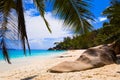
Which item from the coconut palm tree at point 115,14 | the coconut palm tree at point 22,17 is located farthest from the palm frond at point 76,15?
the coconut palm tree at point 115,14

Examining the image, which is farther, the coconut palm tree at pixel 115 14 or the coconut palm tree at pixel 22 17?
the coconut palm tree at pixel 115 14

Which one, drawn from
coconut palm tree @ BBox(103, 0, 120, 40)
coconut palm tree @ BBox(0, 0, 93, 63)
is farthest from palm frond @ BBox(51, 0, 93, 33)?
coconut palm tree @ BBox(103, 0, 120, 40)

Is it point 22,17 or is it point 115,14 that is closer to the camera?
point 22,17

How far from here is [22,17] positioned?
22.5 feet

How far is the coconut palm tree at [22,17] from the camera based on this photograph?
22.0 feet

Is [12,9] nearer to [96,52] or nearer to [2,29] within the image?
[2,29]

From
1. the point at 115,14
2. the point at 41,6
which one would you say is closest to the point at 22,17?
the point at 41,6

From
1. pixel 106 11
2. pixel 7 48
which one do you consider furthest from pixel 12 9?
pixel 106 11

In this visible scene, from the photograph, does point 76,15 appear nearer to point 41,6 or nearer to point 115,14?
point 41,6

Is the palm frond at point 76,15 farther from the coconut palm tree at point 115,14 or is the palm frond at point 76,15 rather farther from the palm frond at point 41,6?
the coconut palm tree at point 115,14

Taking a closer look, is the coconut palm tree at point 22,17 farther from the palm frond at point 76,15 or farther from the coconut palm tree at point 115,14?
the coconut palm tree at point 115,14

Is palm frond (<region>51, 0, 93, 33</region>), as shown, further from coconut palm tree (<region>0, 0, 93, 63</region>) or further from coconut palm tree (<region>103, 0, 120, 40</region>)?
coconut palm tree (<region>103, 0, 120, 40</region>)

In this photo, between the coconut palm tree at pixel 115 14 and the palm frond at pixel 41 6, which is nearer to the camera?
the palm frond at pixel 41 6

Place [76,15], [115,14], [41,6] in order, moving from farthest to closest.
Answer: [115,14], [41,6], [76,15]
